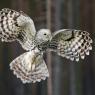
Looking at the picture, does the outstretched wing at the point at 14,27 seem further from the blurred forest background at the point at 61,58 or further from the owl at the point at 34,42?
the blurred forest background at the point at 61,58

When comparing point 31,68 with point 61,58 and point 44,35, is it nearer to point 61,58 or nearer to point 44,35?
point 44,35

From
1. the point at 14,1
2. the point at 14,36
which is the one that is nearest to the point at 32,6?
the point at 14,1

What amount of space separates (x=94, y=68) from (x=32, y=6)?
28 cm

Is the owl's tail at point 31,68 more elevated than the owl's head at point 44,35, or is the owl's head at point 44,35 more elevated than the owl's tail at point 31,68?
the owl's head at point 44,35

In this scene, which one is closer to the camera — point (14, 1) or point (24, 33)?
point (24, 33)

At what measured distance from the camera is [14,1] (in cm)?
169

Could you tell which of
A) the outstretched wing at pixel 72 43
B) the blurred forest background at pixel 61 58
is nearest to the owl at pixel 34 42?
the outstretched wing at pixel 72 43

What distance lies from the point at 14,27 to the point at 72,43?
3.9 inches

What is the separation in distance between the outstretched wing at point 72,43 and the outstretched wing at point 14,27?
0.15 feet

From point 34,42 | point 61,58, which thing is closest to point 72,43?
point 34,42

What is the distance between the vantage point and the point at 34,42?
0.80 meters

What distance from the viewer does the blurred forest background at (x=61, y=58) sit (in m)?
1.60

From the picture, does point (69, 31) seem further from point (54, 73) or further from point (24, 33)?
point (54, 73)

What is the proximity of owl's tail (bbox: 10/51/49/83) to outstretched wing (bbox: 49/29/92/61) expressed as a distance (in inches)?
1.3
